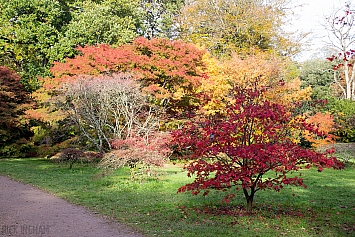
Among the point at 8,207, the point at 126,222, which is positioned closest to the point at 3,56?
the point at 8,207

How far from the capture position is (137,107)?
14.0 meters

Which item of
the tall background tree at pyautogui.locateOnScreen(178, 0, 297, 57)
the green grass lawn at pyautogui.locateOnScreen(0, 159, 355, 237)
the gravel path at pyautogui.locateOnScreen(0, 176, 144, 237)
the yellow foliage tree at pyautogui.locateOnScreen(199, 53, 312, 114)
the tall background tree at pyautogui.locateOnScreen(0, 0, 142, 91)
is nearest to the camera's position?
the gravel path at pyautogui.locateOnScreen(0, 176, 144, 237)

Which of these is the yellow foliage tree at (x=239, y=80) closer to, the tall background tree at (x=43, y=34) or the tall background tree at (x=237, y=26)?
the tall background tree at (x=237, y=26)

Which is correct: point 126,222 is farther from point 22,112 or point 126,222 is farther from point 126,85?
point 22,112

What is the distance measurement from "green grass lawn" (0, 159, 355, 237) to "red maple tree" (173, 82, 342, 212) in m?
0.53

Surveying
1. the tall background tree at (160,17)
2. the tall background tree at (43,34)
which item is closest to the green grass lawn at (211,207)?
the tall background tree at (43,34)

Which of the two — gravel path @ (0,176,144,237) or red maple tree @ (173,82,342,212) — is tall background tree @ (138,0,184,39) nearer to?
gravel path @ (0,176,144,237)

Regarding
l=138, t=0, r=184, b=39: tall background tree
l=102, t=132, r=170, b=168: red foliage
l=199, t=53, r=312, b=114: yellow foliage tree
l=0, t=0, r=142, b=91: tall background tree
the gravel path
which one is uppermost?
l=138, t=0, r=184, b=39: tall background tree

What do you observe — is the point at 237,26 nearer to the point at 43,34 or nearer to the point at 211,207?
the point at 43,34

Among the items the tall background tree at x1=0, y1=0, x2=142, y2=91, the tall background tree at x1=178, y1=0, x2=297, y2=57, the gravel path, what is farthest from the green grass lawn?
the tall background tree at x1=178, y1=0, x2=297, y2=57

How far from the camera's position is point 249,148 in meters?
5.73

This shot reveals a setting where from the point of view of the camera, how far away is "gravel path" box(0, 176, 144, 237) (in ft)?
17.4

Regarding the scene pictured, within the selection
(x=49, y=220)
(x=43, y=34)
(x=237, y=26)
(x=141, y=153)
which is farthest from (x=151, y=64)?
(x=237, y=26)

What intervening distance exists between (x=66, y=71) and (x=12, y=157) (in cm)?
661
